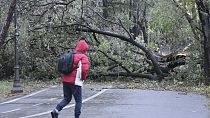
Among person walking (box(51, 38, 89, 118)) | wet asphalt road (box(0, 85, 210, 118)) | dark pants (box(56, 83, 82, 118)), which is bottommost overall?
wet asphalt road (box(0, 85, 210, 118))

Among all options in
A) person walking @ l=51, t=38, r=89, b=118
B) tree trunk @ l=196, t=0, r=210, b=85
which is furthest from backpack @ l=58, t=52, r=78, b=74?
tree trunk @ l=196, t=0, r=210, b=85

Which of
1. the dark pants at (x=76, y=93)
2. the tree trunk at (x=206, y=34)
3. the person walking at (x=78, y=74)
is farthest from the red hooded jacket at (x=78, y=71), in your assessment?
the tree trunk at (x=206, y=34)

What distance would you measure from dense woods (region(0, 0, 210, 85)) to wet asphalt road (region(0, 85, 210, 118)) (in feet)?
14.4

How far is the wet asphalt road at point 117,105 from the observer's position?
1196cm

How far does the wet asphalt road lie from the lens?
11961 millimetres

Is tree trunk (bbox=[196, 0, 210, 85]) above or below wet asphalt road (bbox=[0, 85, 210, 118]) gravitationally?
above

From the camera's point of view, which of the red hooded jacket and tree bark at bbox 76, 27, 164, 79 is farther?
tree bark at bbox 76, 27, 164, 79

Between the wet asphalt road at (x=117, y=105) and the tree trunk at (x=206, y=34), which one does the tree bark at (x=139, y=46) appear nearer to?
the tree trunk at (x=206, y=34)

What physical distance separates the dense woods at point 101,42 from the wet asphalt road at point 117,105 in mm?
4404

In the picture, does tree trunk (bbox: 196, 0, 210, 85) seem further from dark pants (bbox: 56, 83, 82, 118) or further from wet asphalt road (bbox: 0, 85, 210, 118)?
dark pants (bbox: 56, 83, 82, 118)

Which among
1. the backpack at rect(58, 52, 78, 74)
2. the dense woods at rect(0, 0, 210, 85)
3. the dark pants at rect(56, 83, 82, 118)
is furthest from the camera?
the dense woods at rect(0, 0, 210, 85)

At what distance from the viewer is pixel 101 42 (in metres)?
23.2

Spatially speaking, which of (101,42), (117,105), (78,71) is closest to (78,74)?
(78,71)

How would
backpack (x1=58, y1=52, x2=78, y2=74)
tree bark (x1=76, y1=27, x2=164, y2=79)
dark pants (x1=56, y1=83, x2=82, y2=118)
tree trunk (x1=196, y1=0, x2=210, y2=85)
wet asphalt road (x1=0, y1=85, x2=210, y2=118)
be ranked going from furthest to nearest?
tree bark (x1=76, y1=27, x2=164, y2=79) < tree trunk (x1=196, y1=0, x2=210, y2=85) < wet asphalt road (x1=0, y1=85, x2=210, y2=118) < dark pants (x1=56, y1=83, x2=82, y2=118) < backpack (x1=58, y1=52, x2=78, y2=74)
